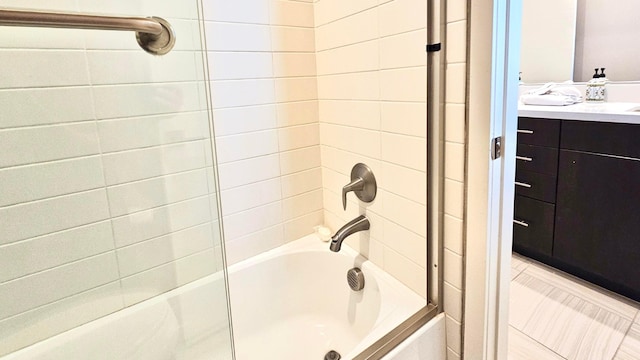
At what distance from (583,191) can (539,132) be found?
0.36m

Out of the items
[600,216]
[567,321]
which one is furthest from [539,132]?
[567,321]

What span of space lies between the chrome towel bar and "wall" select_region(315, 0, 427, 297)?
0.60m

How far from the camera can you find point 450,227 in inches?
43.3

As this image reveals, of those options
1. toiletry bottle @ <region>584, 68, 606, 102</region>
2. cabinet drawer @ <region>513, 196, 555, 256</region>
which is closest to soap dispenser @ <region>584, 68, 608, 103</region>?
toiletry bottle @ <region>584, 68, 606, 102</region>

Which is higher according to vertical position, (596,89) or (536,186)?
(596,89)

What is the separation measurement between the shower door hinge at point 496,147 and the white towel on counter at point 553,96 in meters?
1.39

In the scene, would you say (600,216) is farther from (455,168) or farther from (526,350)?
(455,168)

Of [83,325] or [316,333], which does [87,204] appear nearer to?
[83,325]

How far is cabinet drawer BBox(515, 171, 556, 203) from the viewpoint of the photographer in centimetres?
195

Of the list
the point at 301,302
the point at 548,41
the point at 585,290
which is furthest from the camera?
the point at 548,41

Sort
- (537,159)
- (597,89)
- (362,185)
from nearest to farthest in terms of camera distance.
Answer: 1. (362,185)
2. (537,159)
3. (597,89)

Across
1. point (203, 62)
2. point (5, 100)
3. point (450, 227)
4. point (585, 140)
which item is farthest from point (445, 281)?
point (5, 100)

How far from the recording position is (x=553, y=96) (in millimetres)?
2074

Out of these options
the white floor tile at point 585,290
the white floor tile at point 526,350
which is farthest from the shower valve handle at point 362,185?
the white floor tile at point 585,290
